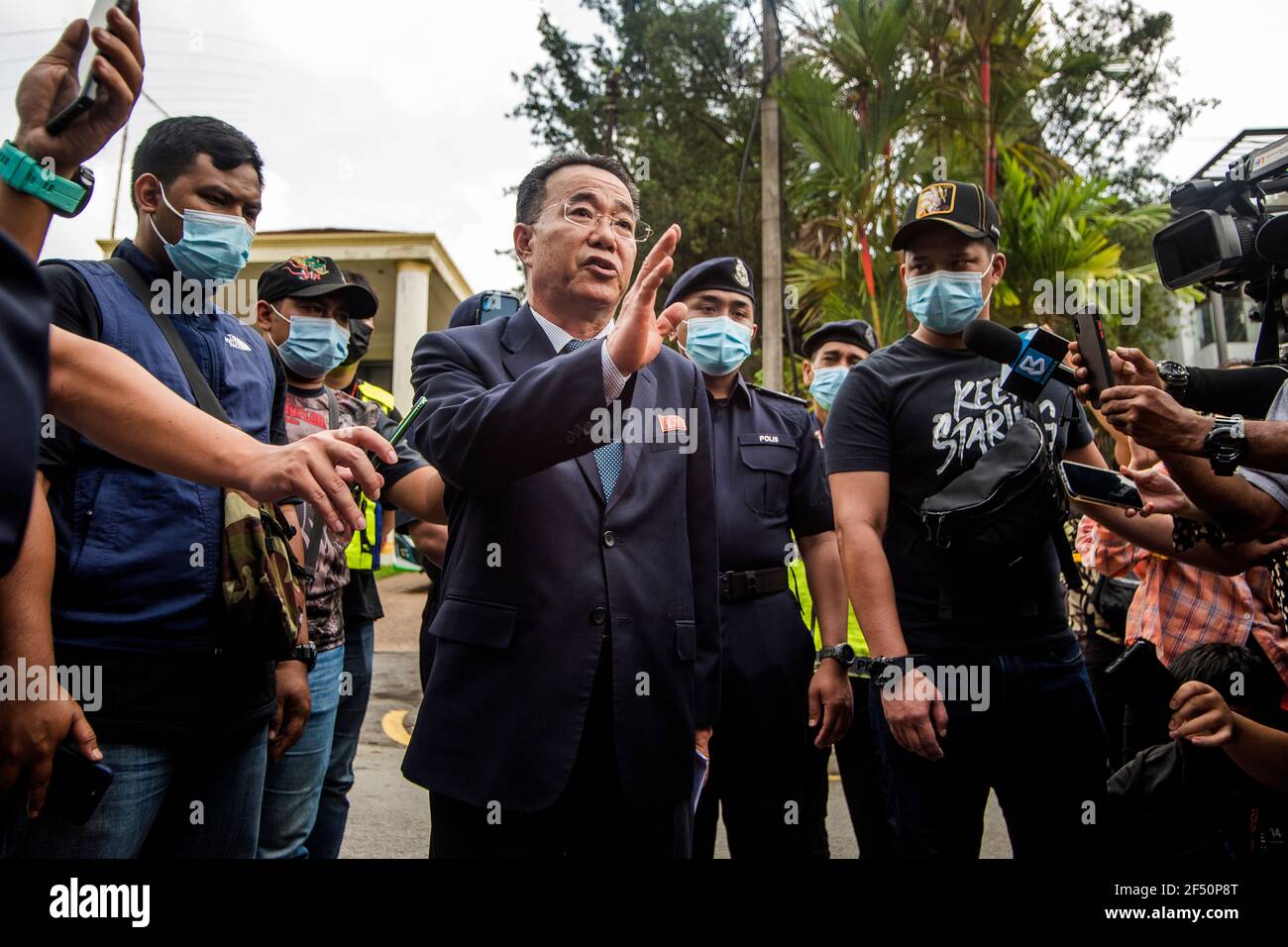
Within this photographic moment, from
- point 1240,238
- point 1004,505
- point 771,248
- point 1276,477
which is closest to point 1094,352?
point 1004,505

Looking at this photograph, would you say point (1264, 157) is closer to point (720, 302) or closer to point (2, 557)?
point (720, 302)

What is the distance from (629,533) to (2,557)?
1261 millimetres

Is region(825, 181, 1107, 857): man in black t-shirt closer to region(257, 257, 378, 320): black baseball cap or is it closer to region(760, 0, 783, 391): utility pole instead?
region(257, 257, 378, 320): black baseball cap

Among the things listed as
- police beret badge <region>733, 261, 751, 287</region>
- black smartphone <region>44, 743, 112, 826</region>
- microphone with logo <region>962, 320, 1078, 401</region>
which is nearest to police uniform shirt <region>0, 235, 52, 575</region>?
black smartphone <region>44, 743, 112, 826</region>

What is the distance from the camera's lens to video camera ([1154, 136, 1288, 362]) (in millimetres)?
2584

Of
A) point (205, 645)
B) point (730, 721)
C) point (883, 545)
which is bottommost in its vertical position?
point (730, 721)

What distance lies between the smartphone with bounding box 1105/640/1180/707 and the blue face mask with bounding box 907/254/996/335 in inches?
41.1

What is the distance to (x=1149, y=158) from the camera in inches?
709

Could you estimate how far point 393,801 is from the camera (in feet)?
16.8

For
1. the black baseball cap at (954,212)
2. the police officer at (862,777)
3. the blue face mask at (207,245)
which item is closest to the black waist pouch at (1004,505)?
the black baseball cap at (954,212)

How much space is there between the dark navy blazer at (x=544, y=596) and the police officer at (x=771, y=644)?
90 cm

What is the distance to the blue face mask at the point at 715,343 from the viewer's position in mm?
3289
